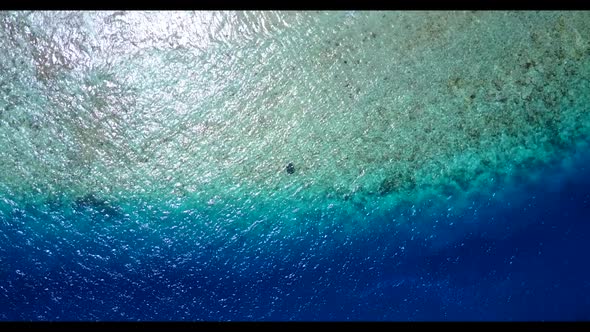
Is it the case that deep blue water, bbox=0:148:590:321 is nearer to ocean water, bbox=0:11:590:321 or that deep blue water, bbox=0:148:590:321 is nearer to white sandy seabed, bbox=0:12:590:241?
ocean water, bbox=0:11:590:321

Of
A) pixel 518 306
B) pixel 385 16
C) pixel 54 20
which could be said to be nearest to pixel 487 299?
pixel 518 306

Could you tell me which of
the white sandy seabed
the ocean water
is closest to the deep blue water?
the ocean water

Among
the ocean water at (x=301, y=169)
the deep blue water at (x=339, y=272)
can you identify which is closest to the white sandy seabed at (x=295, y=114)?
the ocean water at (x=301, y=169)

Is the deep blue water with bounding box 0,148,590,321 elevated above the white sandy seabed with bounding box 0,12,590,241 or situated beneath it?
situated beneath

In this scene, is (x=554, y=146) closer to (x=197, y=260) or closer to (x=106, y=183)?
(x=197, y=260)

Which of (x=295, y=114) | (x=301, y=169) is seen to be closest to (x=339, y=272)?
(x=301, y=169)

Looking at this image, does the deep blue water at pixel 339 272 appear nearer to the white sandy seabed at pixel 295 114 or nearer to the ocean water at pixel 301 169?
the ocean water at pixel 301 169
